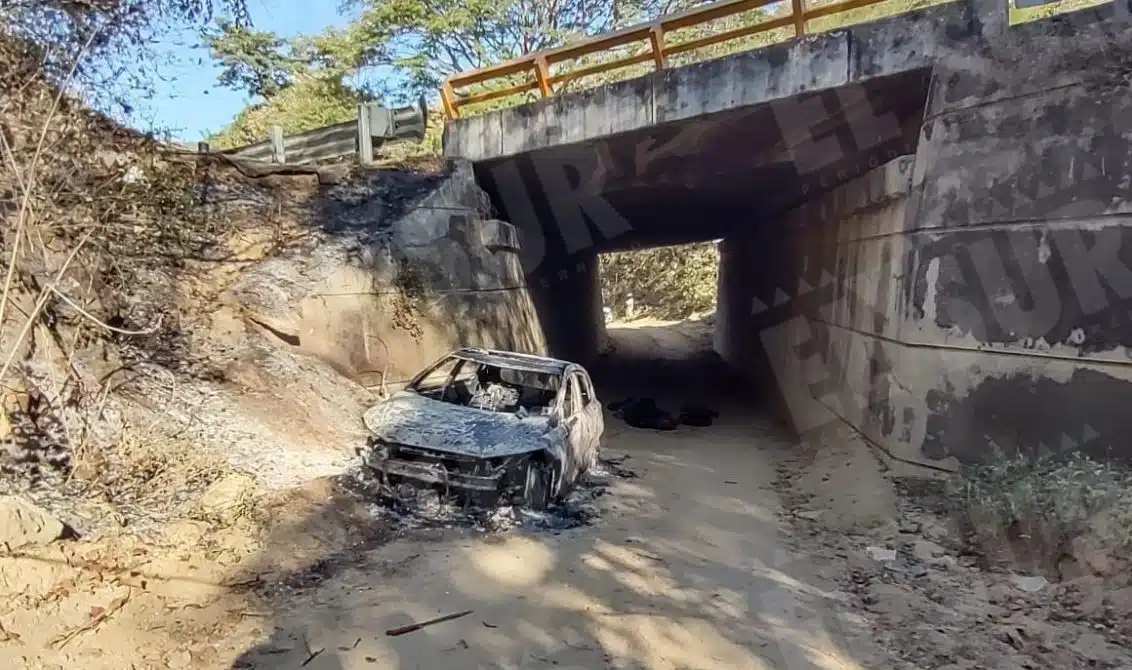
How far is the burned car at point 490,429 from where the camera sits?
635cm

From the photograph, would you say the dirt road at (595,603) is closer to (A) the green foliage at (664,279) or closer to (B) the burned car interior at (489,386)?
(B) the burned car interior at (489,386)

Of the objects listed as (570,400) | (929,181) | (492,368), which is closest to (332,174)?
(492,368)

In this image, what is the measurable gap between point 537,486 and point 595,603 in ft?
5.43

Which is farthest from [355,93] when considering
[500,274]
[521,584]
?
[521,584]

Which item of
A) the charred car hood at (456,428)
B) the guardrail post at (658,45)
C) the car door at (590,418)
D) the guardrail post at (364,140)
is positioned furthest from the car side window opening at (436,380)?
the guardrail post at (658,45)

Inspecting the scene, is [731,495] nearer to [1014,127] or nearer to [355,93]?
[1014,127]

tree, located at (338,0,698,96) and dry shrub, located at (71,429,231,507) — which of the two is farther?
tree, located at (338,0,698,96)

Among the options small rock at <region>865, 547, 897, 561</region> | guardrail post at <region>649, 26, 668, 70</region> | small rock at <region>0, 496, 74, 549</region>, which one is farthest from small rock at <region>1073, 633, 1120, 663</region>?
guardrail post at <region>649, 26, 668, 70</region>

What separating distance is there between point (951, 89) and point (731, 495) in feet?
16.1

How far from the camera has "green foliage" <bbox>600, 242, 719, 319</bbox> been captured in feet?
106

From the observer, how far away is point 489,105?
21312 millimetres

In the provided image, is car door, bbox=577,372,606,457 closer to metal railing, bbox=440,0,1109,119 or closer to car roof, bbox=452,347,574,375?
car roof, bbox=452,347,574,375

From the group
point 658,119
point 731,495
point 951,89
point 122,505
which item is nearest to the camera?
point 122,505

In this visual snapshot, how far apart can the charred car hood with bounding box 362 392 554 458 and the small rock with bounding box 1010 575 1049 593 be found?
3843mm
